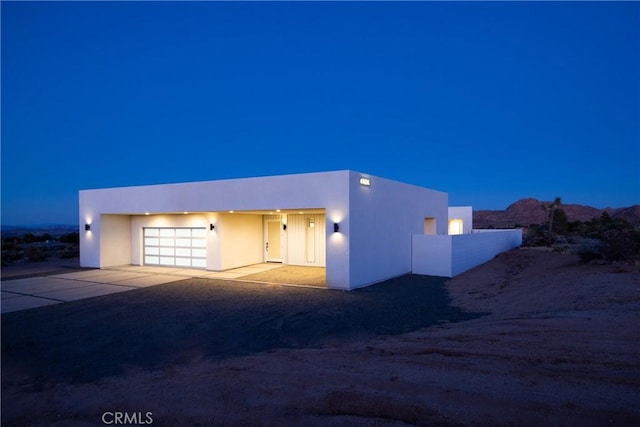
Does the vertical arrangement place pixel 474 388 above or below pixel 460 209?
below

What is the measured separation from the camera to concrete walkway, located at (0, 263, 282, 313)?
9141 millimetres

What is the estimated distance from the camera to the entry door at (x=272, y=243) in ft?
54.5

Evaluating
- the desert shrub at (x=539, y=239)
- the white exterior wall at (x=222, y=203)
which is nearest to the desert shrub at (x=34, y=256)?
the white exterior wall at (x=222, y=203)

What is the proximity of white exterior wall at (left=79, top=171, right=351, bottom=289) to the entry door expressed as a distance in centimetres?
54

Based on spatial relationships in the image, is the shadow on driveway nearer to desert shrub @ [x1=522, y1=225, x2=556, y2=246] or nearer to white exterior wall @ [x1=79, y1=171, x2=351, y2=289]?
white exterior wall @ [x1=79, y1=171, x2=351, y2=289]

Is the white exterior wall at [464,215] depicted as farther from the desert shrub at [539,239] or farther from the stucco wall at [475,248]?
the stucco wall at [475,248]

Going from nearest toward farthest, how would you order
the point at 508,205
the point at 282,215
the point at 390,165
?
the point at 282,215 → the point at 390,165 → the point at 508,205

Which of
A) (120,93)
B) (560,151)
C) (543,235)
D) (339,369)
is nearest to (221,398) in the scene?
(339,369)

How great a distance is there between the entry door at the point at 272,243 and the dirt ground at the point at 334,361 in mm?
7810

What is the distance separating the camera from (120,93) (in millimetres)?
33906

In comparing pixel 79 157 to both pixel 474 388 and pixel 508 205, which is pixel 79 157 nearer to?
pixel 474 388

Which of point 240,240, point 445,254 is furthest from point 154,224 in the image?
point 445,254

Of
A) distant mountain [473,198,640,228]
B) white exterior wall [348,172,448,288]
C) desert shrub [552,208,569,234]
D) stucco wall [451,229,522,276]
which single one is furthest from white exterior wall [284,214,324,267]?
distant mountain [473,198,640,228]

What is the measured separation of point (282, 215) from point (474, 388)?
1343 centimetres
